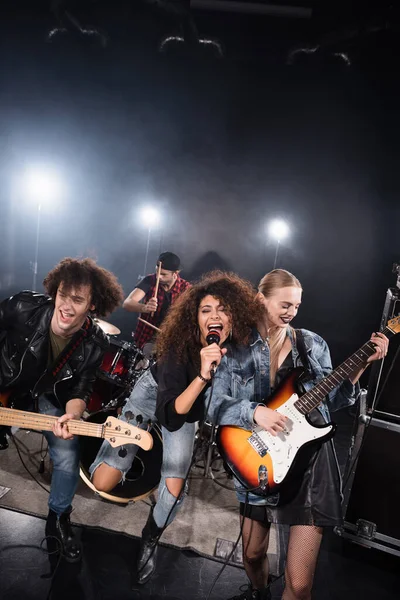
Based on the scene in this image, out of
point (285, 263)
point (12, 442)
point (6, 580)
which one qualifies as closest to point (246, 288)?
point (6, 580)

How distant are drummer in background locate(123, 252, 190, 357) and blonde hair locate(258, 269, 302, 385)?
2.41 m

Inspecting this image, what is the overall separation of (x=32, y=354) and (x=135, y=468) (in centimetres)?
123

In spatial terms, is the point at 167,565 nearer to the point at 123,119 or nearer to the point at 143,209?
the point at 143,209

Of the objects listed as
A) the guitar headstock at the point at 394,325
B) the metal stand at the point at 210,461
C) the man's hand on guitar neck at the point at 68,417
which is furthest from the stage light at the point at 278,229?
the man's hand on guitar neck at the point at 68,417

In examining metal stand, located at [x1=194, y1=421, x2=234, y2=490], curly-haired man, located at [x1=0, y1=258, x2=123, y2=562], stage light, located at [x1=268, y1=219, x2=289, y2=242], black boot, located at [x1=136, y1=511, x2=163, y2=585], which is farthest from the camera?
stage light, located at [x1=268, y1=219, x2=289, y2=242]

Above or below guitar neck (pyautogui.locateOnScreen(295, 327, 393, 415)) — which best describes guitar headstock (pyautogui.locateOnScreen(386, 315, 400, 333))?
above

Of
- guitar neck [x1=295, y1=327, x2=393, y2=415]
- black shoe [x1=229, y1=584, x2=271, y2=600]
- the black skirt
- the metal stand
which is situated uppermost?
guitar neck [x1=295, y1=327, x2=393, y2=415]

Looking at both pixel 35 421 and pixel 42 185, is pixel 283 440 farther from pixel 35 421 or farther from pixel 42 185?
pixel 42 185

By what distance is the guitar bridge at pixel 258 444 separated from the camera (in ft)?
8.34

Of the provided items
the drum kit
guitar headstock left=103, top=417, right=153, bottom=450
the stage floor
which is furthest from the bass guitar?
the stage floor

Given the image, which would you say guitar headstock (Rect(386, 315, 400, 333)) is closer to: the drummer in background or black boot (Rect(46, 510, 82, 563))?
black boot (Rect(46, 510, 82, 563))

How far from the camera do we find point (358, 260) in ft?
27.3

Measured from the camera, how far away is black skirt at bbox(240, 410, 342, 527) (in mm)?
2400

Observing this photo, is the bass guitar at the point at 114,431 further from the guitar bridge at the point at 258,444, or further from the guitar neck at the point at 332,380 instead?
the guitar neck at the point at 332,380
